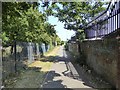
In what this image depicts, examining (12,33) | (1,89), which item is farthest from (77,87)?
(12,33)

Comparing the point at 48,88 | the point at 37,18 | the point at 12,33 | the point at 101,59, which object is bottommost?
the point at 48,88

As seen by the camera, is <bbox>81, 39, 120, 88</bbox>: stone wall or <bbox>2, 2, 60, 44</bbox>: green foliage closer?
<bbox>81, 39, 120, 88</bbox>: stone wall

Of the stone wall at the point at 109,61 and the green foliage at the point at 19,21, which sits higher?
the green foliage at the point at 19,21

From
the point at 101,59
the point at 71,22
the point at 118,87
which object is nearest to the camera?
the point at 118,87

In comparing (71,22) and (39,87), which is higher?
(71,22)

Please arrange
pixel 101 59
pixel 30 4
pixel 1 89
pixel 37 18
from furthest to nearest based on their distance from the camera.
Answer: pixel 37 18 → pixel 101 59 → pixel 30 4 → pixel 1 89

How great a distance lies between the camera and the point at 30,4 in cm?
998

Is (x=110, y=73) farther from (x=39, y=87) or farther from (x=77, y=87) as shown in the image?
(x=39, y=87)

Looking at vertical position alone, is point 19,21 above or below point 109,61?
above

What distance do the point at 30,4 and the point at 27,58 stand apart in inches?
322

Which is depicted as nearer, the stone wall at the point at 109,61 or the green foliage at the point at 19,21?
the stone wall at the point at 109,61

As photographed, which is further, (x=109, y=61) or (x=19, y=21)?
(x=19, y=21)

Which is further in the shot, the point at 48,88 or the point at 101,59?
the point at 101,59

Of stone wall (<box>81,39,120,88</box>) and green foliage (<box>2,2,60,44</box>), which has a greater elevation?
green foliage (<box>2,2,60,44</box>)
